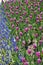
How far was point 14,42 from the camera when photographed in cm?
435

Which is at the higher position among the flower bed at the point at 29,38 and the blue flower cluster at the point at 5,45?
the flower bed at the point at 29,38

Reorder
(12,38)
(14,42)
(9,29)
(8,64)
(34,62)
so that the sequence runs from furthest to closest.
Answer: (9,29), (12,38), (14,42), (8,64), (34,62)

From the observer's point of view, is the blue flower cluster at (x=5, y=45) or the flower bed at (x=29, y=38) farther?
the blue flower cluster at (x=5, y=45)

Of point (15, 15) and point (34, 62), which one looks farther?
point (15, 15)

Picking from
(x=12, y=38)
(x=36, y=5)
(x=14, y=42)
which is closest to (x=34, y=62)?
(x=14, y=42)

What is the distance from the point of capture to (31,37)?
4422 millimetres

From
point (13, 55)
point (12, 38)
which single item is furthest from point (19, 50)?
point (12, 38)

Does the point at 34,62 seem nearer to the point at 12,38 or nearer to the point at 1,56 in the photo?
the point at 1,56

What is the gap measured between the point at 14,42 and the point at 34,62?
106 centimetres

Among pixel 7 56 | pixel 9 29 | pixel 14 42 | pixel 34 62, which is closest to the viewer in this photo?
pixel 34 62

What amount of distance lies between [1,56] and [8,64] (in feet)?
1.55

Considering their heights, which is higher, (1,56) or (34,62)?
(34,62)

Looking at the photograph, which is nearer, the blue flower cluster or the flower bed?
the flower bed

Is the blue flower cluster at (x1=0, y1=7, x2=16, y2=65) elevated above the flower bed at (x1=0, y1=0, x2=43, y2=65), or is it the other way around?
the flower bed at (x1=0, y1=0, x2=43, y2=65)
